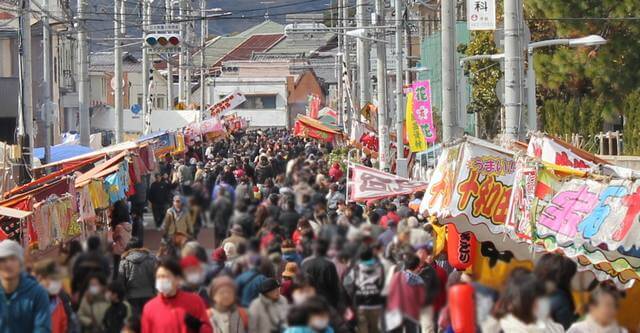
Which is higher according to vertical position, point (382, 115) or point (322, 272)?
point (382, 115)

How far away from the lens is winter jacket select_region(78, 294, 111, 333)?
838 cm

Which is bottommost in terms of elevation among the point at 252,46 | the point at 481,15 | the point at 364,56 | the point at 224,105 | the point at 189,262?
the point at 189,262

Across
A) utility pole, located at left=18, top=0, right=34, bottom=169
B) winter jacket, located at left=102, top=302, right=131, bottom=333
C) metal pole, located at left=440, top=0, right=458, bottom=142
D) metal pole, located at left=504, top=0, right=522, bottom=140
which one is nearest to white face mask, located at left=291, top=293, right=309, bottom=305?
winter jacket, located at left=102, top=302, right=131, bottom=333

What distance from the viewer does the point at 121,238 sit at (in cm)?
1112

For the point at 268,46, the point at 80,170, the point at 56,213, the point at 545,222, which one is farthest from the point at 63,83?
the point at 268,46

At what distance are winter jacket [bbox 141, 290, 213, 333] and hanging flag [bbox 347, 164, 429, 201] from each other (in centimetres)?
508


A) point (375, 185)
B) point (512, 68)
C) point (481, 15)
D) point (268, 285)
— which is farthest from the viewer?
point (481, 15)

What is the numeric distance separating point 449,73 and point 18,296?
13.4 m

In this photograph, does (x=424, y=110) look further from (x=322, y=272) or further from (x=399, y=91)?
(x=322, y=272)

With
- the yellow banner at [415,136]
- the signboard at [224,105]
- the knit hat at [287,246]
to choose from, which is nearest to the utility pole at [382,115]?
the yellow banner at [415,136]

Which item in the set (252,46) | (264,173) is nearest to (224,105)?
(264,173)

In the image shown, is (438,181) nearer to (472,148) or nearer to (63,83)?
(472,148)

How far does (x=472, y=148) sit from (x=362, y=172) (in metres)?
1.97

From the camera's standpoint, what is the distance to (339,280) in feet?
28.4
